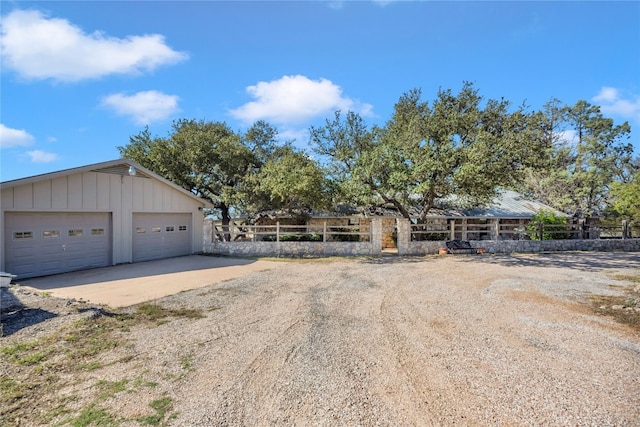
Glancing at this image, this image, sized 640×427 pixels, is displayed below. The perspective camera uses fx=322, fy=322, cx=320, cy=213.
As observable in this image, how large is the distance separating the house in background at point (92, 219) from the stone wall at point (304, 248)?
2.12 meters

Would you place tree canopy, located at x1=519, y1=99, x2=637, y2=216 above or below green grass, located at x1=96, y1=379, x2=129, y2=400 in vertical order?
above

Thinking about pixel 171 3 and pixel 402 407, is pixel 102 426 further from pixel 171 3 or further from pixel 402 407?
pixel 171 3

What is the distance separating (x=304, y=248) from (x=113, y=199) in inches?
322

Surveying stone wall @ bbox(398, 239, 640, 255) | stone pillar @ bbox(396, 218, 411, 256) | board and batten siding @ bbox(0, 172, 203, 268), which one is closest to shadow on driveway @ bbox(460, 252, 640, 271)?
stone wall @ bbox(398, 239, 640, 255)

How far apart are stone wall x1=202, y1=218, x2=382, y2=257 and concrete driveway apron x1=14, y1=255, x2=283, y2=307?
1.87 m

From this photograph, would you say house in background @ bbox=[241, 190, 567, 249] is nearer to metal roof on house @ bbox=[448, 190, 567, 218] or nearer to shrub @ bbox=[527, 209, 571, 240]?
metal roof on house @ bbox=[448, 190, 567, 218]

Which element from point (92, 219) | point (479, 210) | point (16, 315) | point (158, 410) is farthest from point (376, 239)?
point (158, 410)

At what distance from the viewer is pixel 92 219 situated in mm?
11914

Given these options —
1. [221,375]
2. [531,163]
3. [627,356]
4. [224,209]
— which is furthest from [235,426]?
[224,209]

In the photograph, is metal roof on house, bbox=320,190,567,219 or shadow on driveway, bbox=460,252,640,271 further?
metal roof on house, bbox=320,190,567,219

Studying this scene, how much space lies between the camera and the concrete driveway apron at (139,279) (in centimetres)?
796

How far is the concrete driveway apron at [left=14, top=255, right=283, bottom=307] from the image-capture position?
7.96 metres

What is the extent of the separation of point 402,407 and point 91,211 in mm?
12604

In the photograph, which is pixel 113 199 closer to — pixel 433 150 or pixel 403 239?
pixel 403 239
